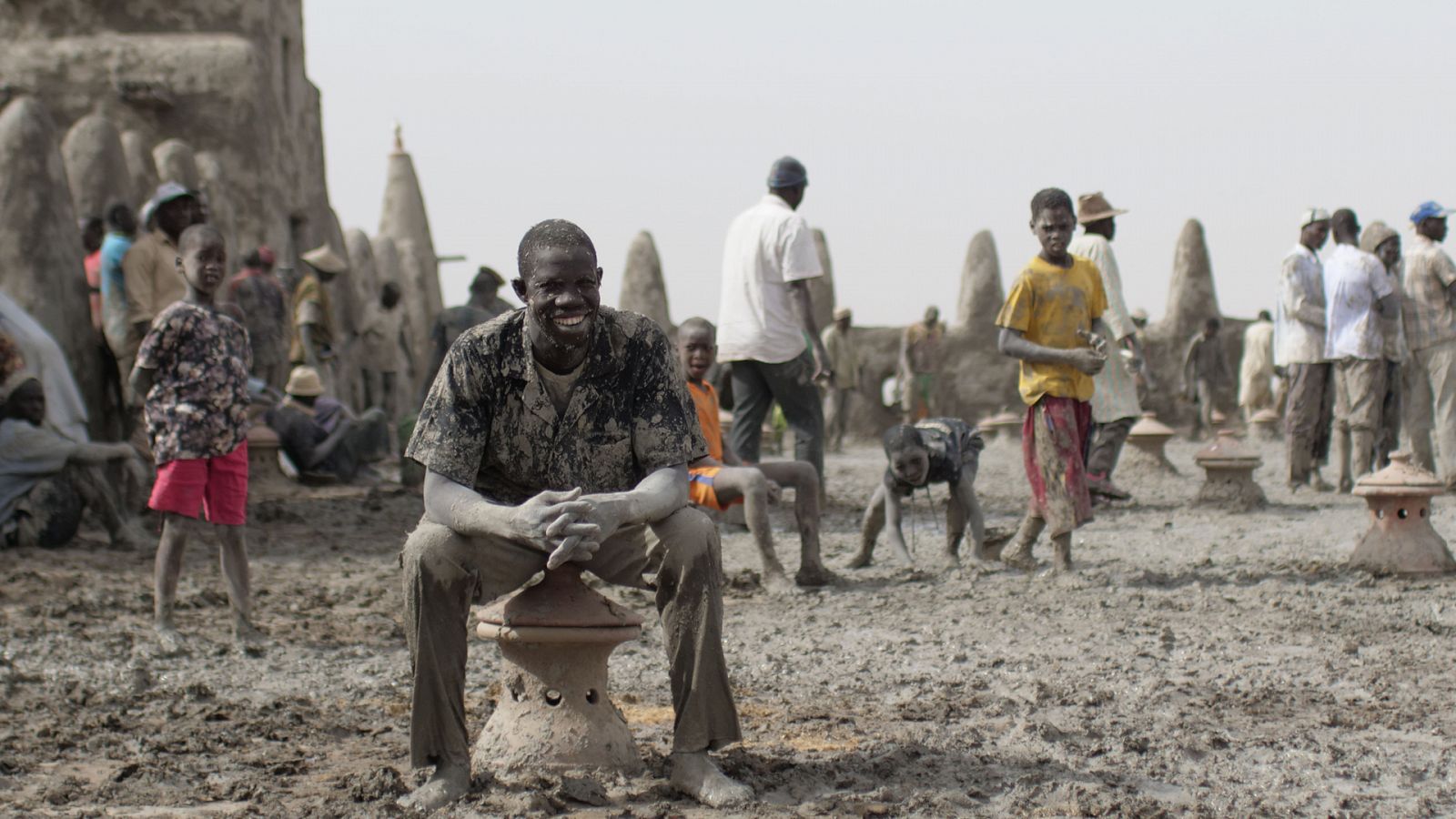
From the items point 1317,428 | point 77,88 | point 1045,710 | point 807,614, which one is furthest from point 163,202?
point 77,88

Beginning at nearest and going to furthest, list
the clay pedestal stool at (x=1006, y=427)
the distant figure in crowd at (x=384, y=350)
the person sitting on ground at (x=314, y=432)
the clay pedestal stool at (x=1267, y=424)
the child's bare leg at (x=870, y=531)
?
the child's bare leg at (x=870, y=531) → the person sitting on ground at (x=314, y=432) → the distant figure in crowd at (x=384, y=350) → the clay pedestal stool at (x=1006, y=427) → the clay pedestal stool at (x=1267, y=424)

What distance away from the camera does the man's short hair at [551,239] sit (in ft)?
12.1

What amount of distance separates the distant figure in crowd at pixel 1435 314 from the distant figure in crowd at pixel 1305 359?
1.94ft

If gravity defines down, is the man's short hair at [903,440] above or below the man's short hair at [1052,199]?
below

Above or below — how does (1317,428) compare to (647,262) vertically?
below

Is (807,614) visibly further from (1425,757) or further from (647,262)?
(647,262)

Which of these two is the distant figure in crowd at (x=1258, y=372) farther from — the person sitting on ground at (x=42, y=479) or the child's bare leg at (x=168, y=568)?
the child's bare leg at (x=168, y=568)

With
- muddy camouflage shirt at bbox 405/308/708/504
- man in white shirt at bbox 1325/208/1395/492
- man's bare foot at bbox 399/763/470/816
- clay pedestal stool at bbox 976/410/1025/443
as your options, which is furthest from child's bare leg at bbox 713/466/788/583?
clay pedestal stool at bbox 976/410/1025/443

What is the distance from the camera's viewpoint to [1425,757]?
396 centimetres

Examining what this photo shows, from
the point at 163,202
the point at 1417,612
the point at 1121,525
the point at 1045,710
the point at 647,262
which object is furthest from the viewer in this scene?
the point at 647,262

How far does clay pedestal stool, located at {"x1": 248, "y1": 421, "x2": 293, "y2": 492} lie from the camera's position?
40.1 feet

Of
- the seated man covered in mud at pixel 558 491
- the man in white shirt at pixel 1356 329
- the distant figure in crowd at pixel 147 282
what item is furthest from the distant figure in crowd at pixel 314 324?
the seated man covered in mud at pixel 558 491

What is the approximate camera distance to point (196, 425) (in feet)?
19.1

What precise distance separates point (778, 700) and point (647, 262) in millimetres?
19169
